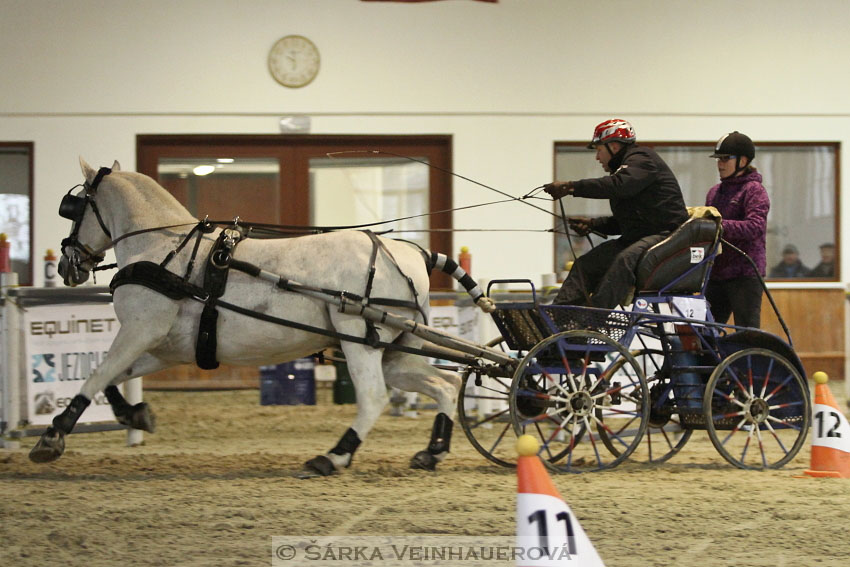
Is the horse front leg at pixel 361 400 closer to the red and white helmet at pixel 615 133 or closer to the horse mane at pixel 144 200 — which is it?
A: the horse mane at pixel 144 200

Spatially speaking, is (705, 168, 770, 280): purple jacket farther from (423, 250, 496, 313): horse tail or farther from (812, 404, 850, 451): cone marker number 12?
(423, 250, 496, 313): horse tail

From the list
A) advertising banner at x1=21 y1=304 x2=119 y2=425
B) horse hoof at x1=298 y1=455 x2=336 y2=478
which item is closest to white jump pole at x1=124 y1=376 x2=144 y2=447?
advertising banner at x1=21 y1=304 x2=119 y2=425

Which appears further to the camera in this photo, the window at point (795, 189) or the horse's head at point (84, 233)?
the window at point (795, 189)

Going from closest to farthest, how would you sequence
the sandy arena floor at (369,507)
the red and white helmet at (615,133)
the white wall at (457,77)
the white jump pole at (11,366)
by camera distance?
1. the sandy arena floor at (369,507)
2. the red and white helmet at (615,133)
3. the white jump pole at (11,366)
4. the white wall at (457,77)

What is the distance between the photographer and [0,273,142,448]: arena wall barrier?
7477 mm

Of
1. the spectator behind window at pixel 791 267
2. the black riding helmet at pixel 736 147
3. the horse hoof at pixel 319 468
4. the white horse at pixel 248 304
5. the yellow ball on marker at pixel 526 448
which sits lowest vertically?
the horse hoof at pixel 319 468

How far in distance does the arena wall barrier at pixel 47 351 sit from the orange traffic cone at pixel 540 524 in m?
5.02

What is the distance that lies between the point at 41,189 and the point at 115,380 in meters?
6.32

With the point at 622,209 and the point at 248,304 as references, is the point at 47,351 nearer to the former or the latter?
the point at 248,304

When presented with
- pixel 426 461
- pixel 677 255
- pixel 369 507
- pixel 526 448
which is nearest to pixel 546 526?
pixel 526 448

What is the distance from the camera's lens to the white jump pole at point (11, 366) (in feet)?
24.4

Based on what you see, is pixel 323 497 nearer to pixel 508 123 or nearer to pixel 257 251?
pixel 257 251

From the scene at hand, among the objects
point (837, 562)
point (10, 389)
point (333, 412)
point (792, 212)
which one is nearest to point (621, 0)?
point (792, 212)

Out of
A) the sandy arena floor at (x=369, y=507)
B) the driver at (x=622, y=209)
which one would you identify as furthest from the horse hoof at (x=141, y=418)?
the driver at (x=622, y=209)
